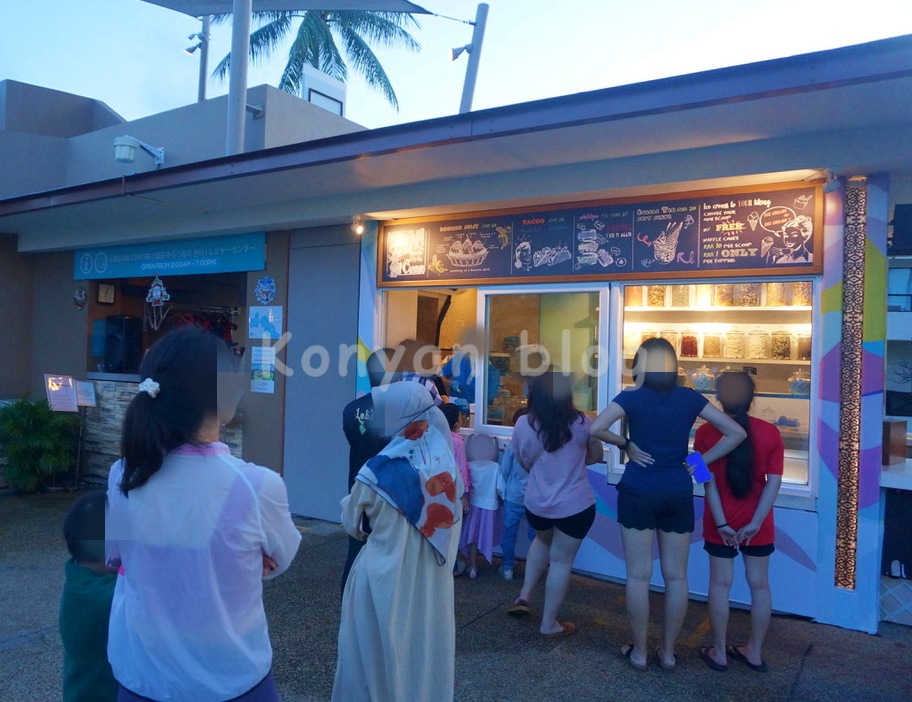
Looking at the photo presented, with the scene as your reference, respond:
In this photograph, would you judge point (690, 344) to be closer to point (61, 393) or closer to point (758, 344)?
point (758, 344)

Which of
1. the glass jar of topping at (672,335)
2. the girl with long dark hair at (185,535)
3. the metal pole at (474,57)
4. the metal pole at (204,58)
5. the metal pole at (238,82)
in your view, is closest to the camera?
the girl with long dark hair at (185,535)

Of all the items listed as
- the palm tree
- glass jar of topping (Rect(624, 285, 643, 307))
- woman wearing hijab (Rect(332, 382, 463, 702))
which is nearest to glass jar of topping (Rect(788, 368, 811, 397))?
glass jar of topping (Rect(624, 285, 643, 307))

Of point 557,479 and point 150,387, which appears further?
point 557,479

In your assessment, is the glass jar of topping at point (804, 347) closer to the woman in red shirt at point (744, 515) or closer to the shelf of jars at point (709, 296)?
the shelf of jars at point (709, 296)

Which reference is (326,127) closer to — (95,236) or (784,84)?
(95,236)

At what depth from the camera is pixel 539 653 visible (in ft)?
13.9

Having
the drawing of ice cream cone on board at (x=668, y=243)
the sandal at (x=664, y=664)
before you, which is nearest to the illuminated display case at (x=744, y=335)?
the drawing of ice cream cone on board at (x=668, y=243)

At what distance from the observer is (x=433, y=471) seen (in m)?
2.88

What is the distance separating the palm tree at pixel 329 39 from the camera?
26922 millimetres

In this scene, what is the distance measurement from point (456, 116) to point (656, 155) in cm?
146

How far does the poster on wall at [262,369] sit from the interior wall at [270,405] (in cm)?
6

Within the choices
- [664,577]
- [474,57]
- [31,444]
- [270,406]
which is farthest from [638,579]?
[474,57]

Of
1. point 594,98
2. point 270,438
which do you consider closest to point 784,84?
point 594,98

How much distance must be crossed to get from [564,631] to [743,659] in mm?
1046
